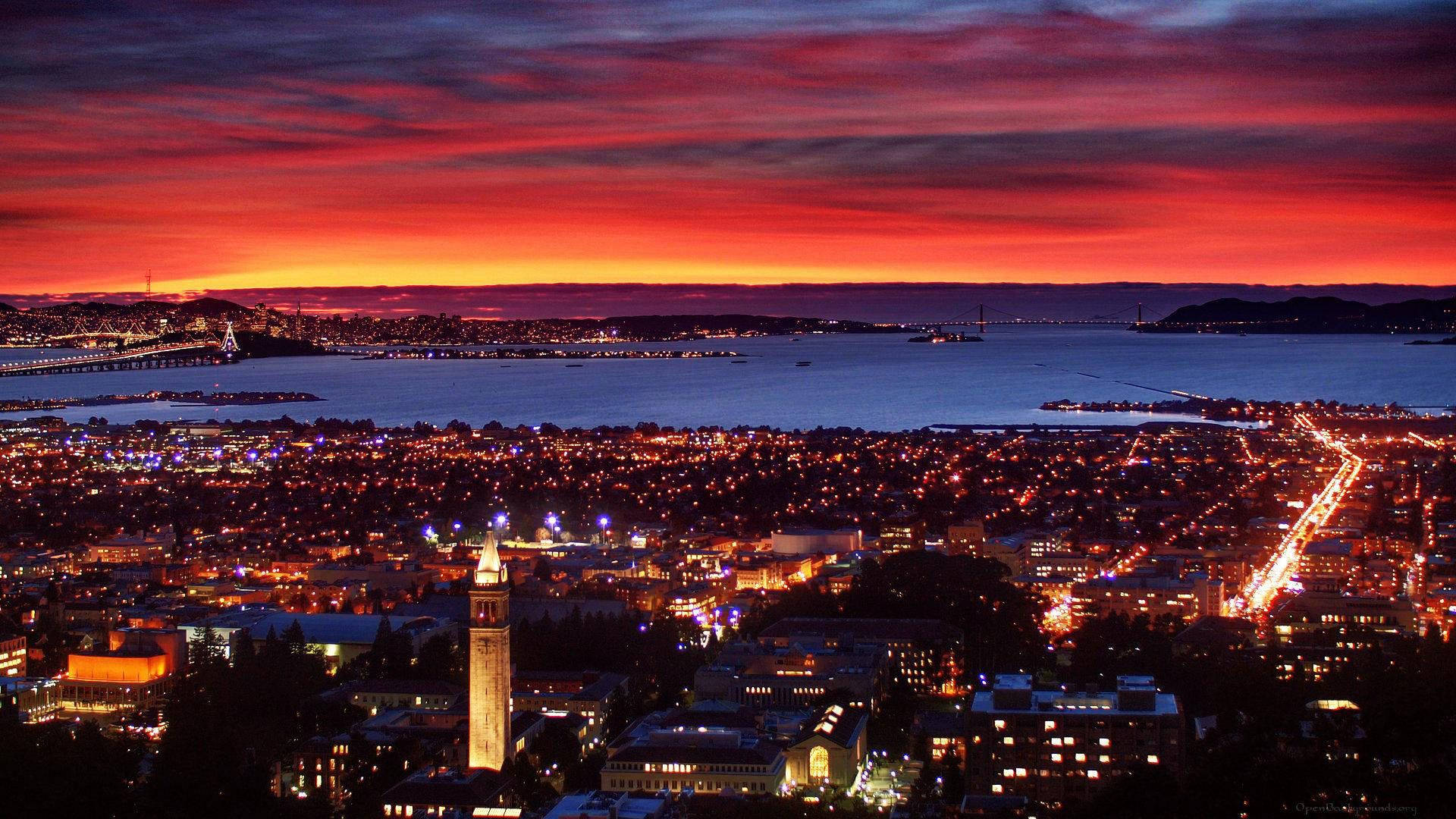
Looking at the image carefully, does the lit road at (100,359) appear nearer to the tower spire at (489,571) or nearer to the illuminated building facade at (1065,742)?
the tower spire at (489,571)

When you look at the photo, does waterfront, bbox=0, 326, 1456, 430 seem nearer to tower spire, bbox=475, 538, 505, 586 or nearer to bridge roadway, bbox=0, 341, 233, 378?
bridge roadway, bbox=0, 341, 233, 378

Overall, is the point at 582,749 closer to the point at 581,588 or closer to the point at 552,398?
the point at 581,588

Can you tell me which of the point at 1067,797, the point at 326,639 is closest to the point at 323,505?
the point at 326,639

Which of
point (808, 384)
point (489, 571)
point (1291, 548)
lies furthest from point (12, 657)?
point (808, 384)

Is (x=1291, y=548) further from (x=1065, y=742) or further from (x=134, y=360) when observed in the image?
(x=134, y=360)

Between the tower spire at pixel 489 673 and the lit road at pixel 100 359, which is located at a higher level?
the tower spire at pixel 489 673

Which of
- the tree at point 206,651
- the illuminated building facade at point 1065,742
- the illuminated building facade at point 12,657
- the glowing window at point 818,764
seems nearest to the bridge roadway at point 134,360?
the illuminated building facade at point 12,657

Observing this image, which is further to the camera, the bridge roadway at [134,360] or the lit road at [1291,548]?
the bridge roadway at [134,360]
